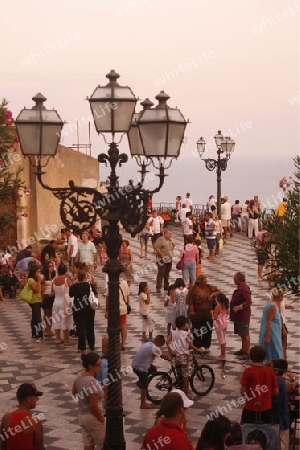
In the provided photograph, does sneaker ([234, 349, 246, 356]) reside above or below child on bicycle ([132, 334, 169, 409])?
below

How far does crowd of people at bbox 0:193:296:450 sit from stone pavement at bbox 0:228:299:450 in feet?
0.98

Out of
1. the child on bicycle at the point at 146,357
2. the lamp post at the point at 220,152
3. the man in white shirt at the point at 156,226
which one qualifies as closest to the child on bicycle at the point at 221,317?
the child on bicycle at the point at 146,357

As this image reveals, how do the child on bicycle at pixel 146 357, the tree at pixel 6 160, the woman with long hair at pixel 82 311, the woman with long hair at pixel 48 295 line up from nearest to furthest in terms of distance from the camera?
1. the tree at pixel 6 160
2. the child on bicycle at pixel 146 357
3. the woman with long hair at pixel 82 311
4. the woman with long hair at pixel 48 295

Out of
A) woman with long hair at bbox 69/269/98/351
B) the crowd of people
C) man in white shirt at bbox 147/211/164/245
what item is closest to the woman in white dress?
the crowd of people

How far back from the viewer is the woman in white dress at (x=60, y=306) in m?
14.0

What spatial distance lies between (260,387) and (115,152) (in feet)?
9.93

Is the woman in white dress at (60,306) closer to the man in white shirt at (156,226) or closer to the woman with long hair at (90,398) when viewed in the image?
the woman with long hair at (90,398)

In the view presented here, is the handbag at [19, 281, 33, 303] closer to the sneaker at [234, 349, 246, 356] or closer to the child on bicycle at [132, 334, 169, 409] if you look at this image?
the sneaker at [234, 349, 246, 356]

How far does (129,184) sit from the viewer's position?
772cm

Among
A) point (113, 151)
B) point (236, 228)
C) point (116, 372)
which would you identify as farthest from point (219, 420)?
point (236, 228)

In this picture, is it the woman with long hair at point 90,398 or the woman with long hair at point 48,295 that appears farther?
the woman with long hair at point 48,295

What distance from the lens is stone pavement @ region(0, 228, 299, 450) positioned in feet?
32.5

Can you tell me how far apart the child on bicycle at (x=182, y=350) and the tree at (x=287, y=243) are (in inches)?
83.0

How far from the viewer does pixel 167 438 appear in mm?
5922
